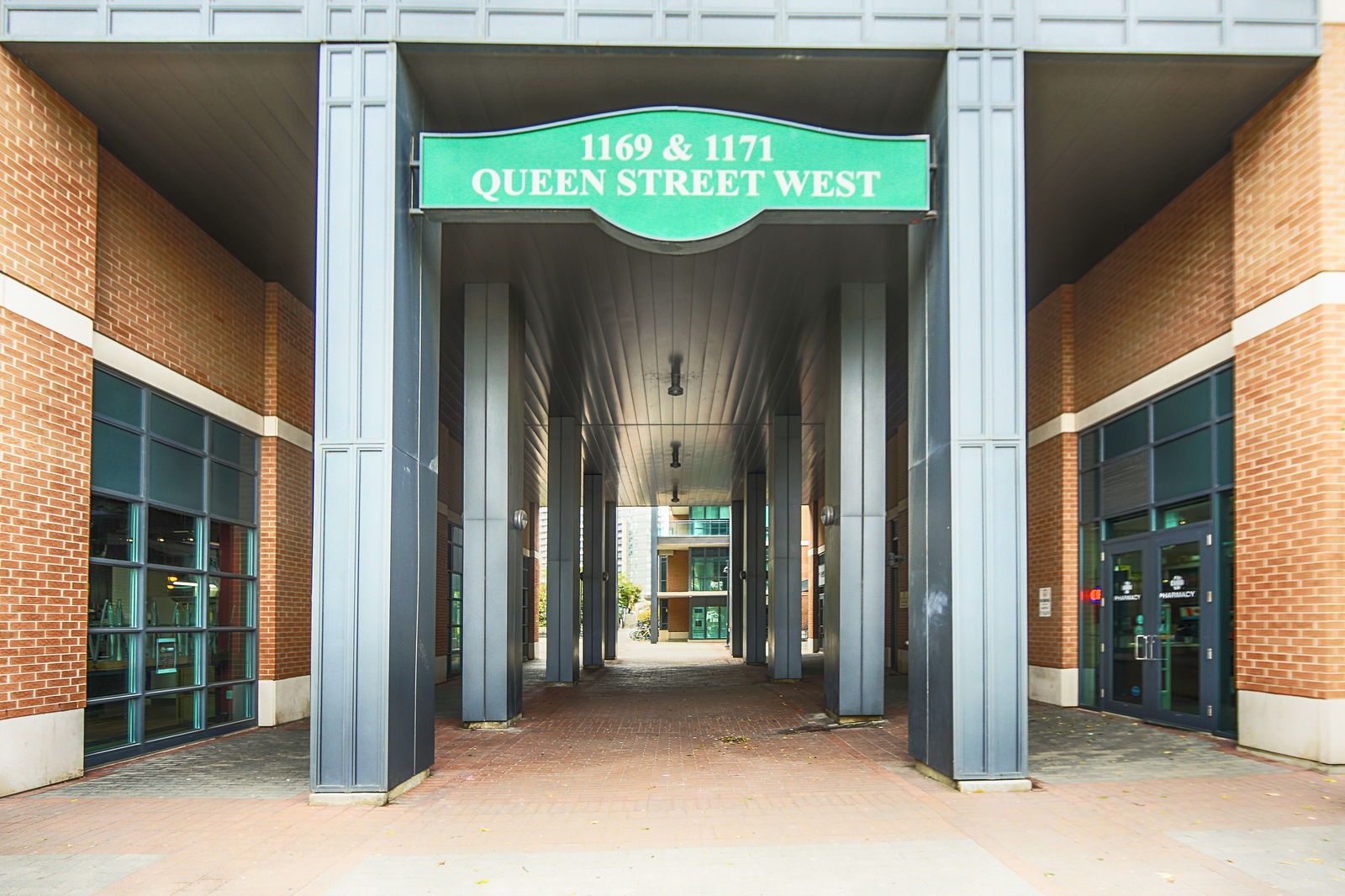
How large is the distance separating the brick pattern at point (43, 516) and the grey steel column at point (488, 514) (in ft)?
15.2

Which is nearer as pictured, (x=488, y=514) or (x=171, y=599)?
(x=171, y=599)

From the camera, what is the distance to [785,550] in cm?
2070

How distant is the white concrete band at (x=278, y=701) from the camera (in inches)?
534

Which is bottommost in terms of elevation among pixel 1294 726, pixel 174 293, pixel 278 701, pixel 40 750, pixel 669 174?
pixel 278 701

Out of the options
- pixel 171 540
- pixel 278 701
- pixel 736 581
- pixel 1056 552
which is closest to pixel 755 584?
pixel 736 581

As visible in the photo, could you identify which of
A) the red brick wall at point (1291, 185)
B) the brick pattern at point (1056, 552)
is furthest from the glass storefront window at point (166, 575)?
the red brick wall at point (1291, 185)

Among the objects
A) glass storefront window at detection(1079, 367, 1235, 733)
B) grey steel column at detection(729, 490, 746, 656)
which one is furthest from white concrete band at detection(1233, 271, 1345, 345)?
grey steel column at detection(729, 490, 746, 656)

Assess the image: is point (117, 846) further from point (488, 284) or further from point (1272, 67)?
point (1272, 67)

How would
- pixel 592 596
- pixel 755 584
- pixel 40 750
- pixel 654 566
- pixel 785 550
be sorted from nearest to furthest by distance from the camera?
pixel 40 750
pixel 785 550
pixel 592 596
pixel 755 584
pixel 654 566

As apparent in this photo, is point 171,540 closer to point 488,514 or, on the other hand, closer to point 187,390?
point 187,390

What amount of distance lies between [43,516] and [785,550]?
14.0 metres

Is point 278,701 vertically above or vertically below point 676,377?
below

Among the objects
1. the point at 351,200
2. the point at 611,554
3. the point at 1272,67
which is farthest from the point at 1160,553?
the point at 611,554

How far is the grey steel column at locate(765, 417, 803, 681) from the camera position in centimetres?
2038
